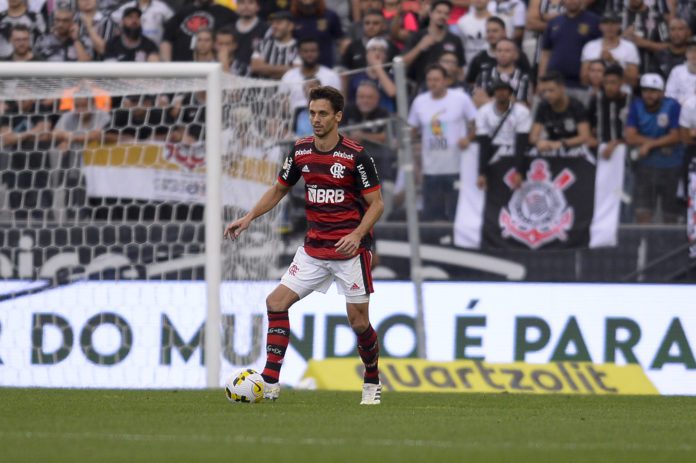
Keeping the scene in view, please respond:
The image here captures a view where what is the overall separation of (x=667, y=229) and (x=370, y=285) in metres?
5.43

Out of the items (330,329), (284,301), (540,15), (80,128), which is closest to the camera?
(284,301)

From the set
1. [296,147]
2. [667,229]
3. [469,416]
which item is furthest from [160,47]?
[469,416]

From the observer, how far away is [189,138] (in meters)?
14.6

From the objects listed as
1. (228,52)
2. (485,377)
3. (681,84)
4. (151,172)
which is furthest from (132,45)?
(485,377)

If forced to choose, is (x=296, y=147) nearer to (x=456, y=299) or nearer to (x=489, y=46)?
(x=456, y=299)

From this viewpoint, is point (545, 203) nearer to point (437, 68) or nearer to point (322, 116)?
point (437, 68)

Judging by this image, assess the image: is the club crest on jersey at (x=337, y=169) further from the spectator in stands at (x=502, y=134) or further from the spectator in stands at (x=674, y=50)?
the spectator in stands at (x=674, y=50)

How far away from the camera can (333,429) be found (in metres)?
7.98

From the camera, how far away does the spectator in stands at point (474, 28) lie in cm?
1673

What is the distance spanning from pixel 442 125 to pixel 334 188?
543 cm

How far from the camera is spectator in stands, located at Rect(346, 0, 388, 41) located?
17.2 m

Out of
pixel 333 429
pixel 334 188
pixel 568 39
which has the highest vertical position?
pixel 568 39

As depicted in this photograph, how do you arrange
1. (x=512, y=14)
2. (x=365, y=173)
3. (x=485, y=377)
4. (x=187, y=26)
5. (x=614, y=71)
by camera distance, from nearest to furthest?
(x=365, y=173) < (x=485, y=377) < (x=614, y=71) < (x=512, y=14) < (x=187, y=26)

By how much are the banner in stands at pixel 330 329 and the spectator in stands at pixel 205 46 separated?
4.01 meters
